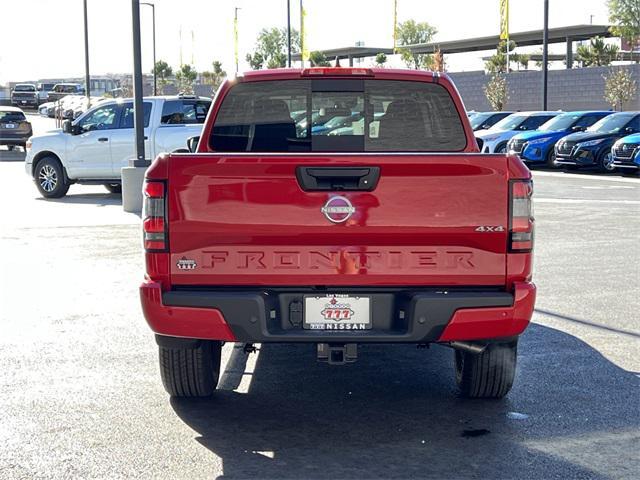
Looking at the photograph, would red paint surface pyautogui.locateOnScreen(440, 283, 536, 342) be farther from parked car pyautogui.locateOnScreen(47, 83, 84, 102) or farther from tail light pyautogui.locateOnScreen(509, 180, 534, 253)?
parked car pyautogui.locateOnScreen(47, 83, 84, 102)

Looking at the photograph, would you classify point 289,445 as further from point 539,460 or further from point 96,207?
point 96,207

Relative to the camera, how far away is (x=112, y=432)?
534 centimetres

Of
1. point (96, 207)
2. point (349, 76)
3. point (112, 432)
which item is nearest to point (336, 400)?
point (112, 432)

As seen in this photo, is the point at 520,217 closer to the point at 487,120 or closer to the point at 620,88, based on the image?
the point at 487,120

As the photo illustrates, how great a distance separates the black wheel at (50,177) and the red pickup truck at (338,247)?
588 inches

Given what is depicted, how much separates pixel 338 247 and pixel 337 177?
34 cm

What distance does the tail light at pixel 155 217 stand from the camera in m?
5.04

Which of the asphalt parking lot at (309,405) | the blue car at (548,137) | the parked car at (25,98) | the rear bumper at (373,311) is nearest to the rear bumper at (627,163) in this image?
the blue car at (548,137)

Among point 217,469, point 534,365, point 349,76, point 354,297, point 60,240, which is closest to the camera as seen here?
point 217,469

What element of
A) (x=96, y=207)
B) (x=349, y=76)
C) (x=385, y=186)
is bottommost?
(x=96, y=207)

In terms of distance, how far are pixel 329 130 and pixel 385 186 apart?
63.2 inches

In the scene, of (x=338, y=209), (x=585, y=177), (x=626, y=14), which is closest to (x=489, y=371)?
(x=338, y=209)

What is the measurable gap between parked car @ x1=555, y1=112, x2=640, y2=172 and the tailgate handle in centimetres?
2115

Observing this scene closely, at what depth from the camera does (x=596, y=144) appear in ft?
84.2
